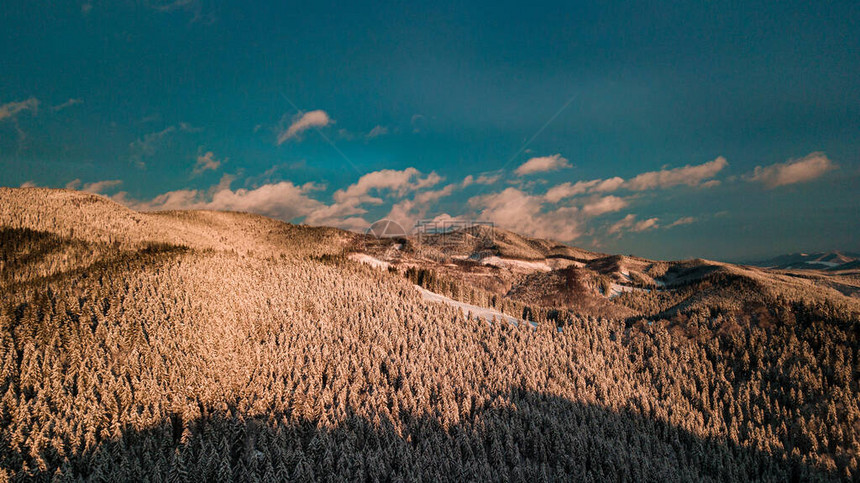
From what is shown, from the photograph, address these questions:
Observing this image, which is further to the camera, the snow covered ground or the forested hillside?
the snow covered ground

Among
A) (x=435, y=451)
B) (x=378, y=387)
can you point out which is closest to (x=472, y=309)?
(x=378, y=387)

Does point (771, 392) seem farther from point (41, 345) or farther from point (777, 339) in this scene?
point (41, 345)

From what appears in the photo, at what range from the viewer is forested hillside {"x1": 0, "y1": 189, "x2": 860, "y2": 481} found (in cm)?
6362

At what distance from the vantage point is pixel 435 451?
70.0m

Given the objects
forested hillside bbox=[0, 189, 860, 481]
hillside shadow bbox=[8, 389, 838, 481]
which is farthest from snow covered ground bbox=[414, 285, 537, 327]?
hillside shadow bbox=[8, 389, 838, 481]

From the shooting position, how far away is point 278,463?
6056 centimetres

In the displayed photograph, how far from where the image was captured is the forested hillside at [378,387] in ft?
209

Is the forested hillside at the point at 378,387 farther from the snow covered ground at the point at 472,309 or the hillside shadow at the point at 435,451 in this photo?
the snow covered ground at the point at 472,309

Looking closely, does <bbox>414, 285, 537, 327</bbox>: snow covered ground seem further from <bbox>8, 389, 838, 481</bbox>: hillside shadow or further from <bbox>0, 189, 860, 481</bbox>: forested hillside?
<bbox>8, 389, 838, 481</bbox>: hillside shadow

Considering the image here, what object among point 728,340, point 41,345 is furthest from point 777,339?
point 41,345

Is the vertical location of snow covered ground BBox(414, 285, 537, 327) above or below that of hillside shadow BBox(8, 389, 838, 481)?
above

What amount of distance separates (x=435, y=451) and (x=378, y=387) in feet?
75.0

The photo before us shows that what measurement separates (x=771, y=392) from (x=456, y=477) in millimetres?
→ 108432

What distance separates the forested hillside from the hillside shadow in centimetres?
44
